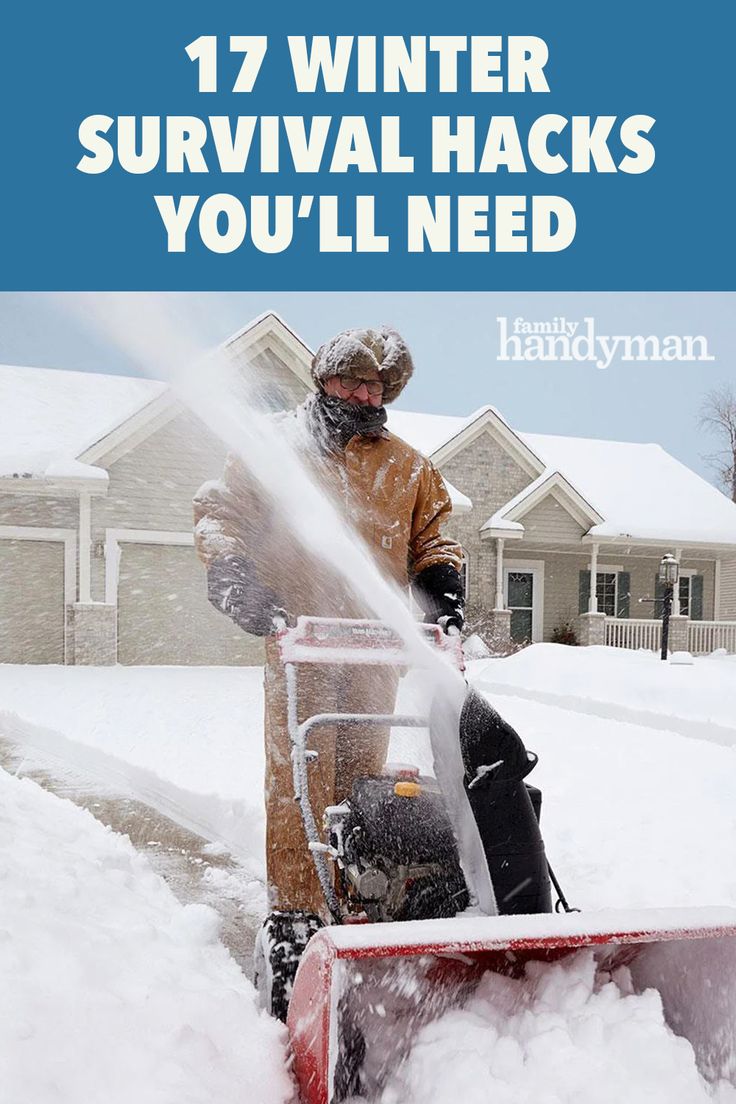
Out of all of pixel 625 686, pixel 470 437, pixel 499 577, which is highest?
pixel 470 437

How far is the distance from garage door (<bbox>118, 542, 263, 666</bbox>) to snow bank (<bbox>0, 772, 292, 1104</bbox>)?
37.3 ft

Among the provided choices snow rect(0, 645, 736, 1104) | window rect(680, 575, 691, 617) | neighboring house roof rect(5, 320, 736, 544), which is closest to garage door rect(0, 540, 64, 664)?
neighboring house roof rect(5, 320, 736, 544)

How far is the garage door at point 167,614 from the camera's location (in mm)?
14359

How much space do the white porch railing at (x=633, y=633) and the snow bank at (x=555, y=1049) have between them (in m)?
16.8

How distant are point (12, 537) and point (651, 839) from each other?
460 inches

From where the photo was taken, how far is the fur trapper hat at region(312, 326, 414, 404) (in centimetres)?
292

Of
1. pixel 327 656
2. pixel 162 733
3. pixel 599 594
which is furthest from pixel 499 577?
pixel 327 656

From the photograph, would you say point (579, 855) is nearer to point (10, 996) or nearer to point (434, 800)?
point (434, 800)

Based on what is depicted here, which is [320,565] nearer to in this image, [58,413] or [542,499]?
[58,413]

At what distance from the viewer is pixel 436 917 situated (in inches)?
89.1

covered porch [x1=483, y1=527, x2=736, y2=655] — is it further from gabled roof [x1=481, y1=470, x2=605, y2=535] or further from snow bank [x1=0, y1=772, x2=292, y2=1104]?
snow bank [x1=0, y1=772, x2=292, y2=1104]

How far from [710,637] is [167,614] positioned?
11018 millimetres

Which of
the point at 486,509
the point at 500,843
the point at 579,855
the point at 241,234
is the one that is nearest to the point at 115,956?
the point at 500,843

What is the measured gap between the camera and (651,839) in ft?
15.2
